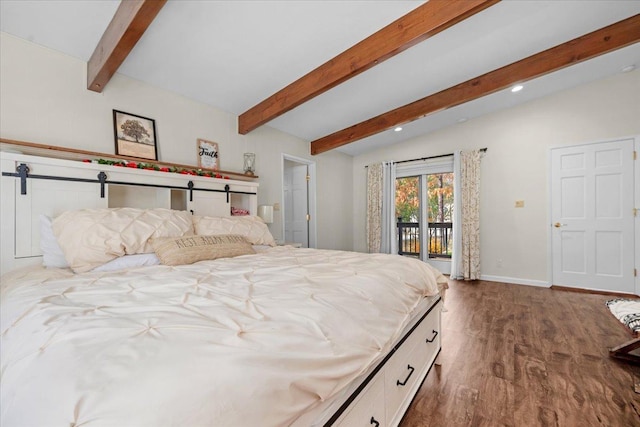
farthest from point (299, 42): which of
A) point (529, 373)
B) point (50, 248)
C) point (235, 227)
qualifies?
point (529, 373)

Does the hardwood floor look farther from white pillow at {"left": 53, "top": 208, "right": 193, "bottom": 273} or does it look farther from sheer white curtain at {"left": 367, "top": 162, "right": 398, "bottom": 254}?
sheer white curtain at {"left": 367, "top": 162, "right": 398, "bottom": 254}

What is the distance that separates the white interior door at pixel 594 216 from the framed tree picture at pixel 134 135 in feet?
17.9

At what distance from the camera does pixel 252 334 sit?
0.67 m

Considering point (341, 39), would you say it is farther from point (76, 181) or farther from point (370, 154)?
point (370, 154)

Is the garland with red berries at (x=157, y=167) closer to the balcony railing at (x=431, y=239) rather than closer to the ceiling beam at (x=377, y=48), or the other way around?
the ceiling beam at (x=377, y=48)

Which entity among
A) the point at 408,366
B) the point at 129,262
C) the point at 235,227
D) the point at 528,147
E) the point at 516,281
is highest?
the point at 528,147

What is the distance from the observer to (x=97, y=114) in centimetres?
234

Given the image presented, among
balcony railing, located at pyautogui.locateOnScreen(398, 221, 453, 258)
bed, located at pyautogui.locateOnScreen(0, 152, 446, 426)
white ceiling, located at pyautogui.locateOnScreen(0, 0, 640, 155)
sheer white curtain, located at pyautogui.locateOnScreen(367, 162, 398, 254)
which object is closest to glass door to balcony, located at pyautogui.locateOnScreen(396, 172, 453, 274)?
balcony railing, located at pyautogui.locateOnScreen(398, 221, 453, 258)

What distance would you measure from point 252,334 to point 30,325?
0.67 meters

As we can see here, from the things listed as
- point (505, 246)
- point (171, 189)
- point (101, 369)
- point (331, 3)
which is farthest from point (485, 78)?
point (101, 369)

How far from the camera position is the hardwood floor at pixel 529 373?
4.72ft

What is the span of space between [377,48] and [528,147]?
3450 mm

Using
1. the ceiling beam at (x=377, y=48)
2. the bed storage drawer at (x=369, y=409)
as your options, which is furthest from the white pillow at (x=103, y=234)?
the ceiling beam at (x=377, y=48)

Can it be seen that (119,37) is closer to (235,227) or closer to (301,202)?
(235,227)
